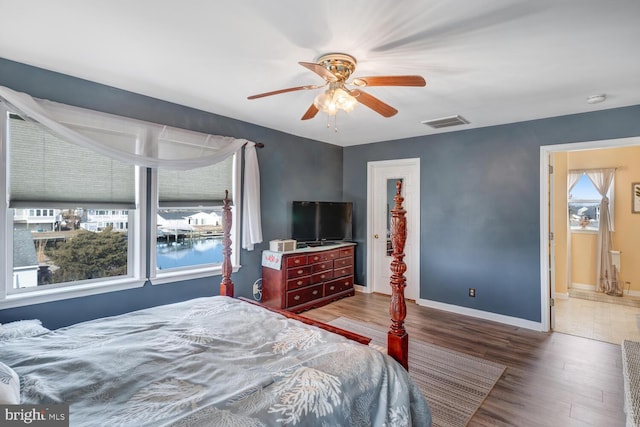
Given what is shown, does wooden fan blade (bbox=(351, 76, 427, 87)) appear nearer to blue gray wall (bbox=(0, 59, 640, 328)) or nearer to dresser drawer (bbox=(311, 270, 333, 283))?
blue gray wall (bbox=(0, 59, 640, 328))

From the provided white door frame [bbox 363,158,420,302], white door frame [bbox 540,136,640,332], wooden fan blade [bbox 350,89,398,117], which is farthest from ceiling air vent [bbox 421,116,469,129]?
wooden fan blade [bbox 350,89,398,117]

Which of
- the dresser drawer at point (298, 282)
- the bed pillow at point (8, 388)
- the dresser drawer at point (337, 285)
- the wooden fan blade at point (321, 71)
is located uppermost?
the wooden fan blade at point (321, 71)

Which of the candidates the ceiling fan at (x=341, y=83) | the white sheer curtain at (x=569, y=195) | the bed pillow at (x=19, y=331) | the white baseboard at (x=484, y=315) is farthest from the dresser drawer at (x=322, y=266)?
the white sheer curtain at (x=569, y=195)

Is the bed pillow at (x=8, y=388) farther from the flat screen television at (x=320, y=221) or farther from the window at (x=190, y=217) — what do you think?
the flat screen television at (x=320, y=221)

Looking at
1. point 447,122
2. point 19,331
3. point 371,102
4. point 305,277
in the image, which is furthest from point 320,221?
point 19,331

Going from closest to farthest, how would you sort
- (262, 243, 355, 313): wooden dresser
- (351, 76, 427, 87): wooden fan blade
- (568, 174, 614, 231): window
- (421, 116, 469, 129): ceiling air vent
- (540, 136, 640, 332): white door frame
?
1. (351, 76, 427, 87): wooden fan blade
2. (540, 136, 640, 332): white door frame
3. (421, 116, 469, 129): ceiling air vent
4. (262, 243, 355, 313): wooden dresser
5. (568, 174, 614, 231): window

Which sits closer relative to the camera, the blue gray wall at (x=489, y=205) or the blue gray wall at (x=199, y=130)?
the blue gray wall at (x=199, y=130)

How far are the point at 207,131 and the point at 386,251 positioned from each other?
3465 mm

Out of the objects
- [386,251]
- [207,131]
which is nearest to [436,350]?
[386,251]

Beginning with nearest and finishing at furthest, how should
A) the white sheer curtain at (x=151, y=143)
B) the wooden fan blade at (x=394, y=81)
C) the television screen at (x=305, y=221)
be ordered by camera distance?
the wooden fan blade at (x=394, y=81) < the white sheer curtain at (x=151, y=143) < the television screen at (x=305, y=221)

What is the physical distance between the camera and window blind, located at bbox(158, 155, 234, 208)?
3.40 m

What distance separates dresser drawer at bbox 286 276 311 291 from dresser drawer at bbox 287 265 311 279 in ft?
0.17

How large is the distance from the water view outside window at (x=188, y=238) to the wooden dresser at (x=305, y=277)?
2.38 ft

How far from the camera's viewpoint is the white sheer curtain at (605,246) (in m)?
5.12
